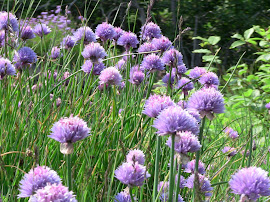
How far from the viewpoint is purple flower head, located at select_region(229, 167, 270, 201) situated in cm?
82

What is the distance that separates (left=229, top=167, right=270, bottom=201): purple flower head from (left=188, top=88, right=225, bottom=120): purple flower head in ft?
0.68

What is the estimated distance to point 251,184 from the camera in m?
0.82

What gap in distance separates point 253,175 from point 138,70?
115 cm

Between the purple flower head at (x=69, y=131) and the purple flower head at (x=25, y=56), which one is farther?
the purple flower head at (x=25, y=56)

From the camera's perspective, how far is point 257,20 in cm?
675

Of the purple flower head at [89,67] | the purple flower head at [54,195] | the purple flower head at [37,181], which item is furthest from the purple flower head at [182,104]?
the purple flower head at [54,195]

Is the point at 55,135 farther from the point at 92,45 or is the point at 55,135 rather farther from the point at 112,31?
the point at 112,31

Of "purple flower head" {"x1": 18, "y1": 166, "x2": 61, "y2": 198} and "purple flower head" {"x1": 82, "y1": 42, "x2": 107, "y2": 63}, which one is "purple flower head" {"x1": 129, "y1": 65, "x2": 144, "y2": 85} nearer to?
"purple flower head" {"x1": 82, "y1": 42, "x2": 107, "y2": 63}

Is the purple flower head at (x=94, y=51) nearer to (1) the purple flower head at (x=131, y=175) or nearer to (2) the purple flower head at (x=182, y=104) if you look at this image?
(2) the purple flower head at (x=182, y=104)

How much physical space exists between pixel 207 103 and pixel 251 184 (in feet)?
0.85

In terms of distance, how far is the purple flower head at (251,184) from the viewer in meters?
0.82

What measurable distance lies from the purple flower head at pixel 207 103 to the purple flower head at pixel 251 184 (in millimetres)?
207

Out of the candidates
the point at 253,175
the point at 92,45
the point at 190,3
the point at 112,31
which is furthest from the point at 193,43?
the point at 253,175

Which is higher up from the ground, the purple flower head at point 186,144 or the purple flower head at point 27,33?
the purple flower head at point 27,33
